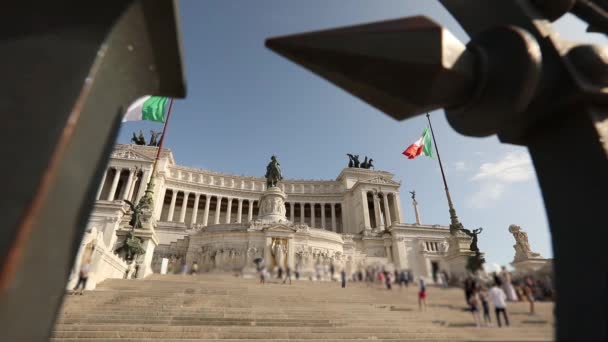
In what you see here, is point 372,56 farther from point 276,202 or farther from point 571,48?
point 276,202

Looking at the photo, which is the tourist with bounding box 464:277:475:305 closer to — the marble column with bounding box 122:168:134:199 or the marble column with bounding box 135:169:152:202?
the marble column with bounding box 135:169:152:202

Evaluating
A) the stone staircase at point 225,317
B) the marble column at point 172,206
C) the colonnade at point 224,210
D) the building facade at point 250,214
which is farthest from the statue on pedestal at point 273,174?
the marble column at point 172,206

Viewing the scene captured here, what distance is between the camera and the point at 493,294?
1.16 metres

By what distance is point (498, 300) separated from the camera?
1136mm

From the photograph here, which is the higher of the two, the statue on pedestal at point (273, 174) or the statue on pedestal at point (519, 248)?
the statue on pedestal at point (273, 174)

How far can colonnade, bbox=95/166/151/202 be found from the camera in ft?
164

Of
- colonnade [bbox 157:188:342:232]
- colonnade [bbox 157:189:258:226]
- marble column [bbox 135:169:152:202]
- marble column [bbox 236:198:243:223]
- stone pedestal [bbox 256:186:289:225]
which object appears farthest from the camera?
marble column [bbox 236:198:243:223]

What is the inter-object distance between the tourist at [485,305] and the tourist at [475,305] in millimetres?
14

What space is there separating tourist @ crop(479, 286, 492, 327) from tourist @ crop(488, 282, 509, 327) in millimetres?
18

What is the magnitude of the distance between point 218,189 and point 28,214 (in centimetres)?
6207

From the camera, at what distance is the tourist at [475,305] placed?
1.11 metres

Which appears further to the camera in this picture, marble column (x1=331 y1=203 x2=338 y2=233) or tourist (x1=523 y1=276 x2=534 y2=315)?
marble column (x1=331 y1=203 x2=338 y2=233)

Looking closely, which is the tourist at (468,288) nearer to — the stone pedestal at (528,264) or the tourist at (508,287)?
the tourist at (508,287)

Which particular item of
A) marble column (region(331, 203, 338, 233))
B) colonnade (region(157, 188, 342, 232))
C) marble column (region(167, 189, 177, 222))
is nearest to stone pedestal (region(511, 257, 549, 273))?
colonnade (region(157, 188, 342, 232))
